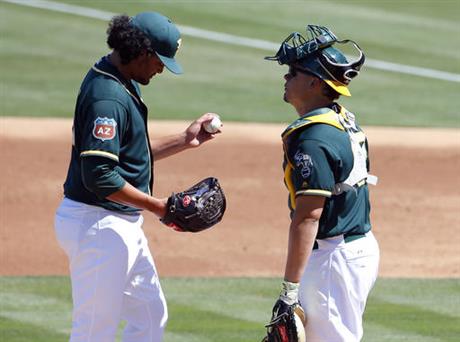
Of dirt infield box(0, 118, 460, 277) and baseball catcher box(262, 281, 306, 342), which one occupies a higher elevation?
baseball catcher box(262, 281, 306, 342)

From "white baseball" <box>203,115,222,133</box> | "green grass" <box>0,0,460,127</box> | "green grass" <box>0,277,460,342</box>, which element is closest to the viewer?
"white baseball" <box>203,115,222,133</box>

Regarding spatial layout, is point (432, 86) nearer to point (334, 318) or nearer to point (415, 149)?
point (415, 149)

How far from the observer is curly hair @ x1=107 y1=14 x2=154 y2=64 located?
593 centimetres

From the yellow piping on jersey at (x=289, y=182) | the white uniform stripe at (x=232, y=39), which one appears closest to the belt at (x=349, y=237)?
the yellow piping on jersey at (x=289, y=182)

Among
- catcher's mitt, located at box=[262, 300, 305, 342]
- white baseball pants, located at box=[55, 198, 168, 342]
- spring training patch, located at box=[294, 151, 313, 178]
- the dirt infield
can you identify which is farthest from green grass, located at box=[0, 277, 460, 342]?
spring training patch, located at box=[294, 151, 313, 178]

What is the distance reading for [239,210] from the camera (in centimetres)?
1215

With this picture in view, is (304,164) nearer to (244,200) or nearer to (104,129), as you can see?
(104,129)

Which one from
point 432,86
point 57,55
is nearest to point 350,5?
point 432,86

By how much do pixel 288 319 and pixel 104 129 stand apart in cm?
136

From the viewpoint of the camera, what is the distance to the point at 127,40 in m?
5.93

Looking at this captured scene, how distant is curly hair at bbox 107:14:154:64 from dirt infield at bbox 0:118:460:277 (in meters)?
4.41

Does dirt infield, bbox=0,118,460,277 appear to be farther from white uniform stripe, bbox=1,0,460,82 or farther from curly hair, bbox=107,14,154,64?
curly hair, bbox=107,14,154,64

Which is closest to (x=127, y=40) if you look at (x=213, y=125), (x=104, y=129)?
(x=104, y=129)

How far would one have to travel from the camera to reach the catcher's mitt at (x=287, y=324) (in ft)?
17.4
